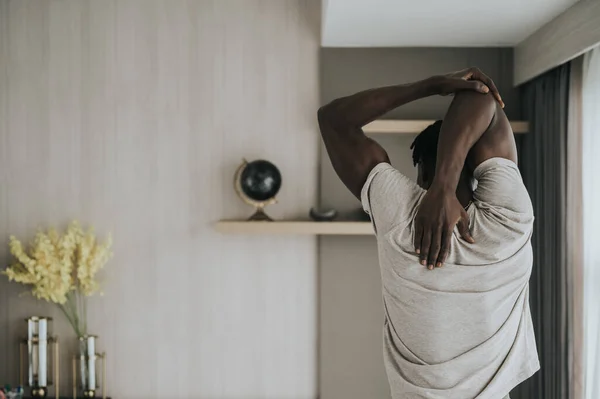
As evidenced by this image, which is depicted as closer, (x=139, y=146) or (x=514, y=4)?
(x=514, y=4)

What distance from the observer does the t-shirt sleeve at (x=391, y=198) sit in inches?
51.4

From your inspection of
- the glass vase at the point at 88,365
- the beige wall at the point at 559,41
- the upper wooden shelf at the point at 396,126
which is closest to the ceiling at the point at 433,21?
the beige wall at the point at 559,41

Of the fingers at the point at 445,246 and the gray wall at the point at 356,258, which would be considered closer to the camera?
the fingers at the point at 445,246

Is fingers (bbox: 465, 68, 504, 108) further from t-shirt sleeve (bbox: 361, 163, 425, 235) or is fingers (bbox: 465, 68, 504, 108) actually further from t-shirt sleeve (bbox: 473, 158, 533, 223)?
t-shirt sleeve (bbox: 361, 163, 425, 235)

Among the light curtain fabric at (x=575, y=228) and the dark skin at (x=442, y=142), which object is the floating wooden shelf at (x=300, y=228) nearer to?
the light curtain fabric at (x=575, y=228)

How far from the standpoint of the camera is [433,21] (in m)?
2.82

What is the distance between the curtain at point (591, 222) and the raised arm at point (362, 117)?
1395 millimetres

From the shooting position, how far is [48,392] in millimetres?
3287

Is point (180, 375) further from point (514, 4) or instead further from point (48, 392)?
point (514, 4)

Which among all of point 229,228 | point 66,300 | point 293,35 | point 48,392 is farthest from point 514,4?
point 48,392

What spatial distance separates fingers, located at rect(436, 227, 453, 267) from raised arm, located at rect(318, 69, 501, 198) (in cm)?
20

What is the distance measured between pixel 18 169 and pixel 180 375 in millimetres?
1271

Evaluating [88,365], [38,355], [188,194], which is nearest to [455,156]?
[188,194]

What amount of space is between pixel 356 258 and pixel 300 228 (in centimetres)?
37
